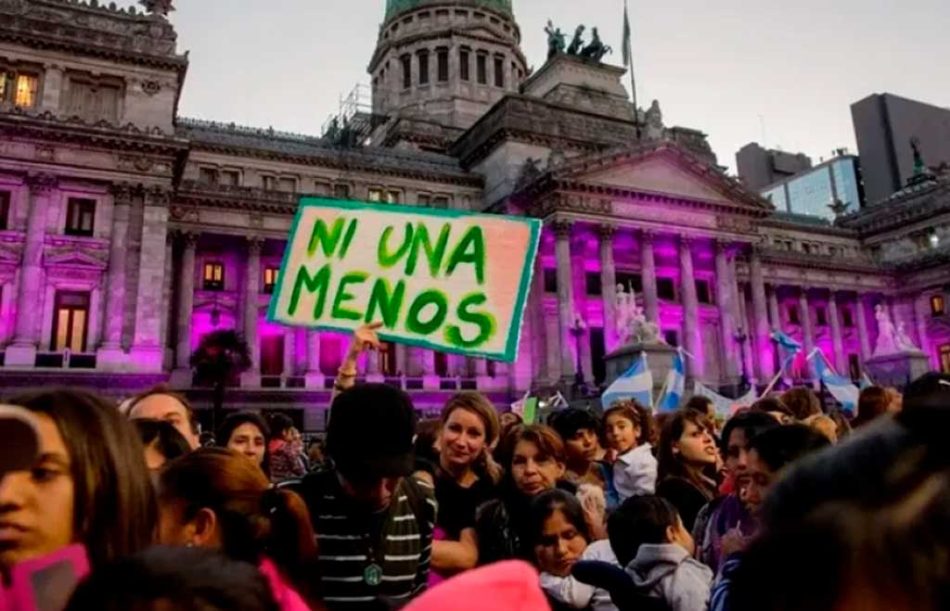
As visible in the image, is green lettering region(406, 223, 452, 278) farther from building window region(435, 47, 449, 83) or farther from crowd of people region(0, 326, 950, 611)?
building window region(435, 47, 449, 83)

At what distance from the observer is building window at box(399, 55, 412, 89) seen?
66488mm

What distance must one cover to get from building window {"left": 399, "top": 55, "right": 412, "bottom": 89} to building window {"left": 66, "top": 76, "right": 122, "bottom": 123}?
3665cm

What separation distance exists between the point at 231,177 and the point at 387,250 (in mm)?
38308

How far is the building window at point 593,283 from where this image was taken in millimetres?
43469

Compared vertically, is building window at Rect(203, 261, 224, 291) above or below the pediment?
below

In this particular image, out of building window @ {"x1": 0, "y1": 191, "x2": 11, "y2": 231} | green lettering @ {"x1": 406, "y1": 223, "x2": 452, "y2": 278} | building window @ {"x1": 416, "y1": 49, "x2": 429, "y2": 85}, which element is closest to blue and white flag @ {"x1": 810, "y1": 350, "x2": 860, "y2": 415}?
green lettering @ {"x1": 406, "y1": 223, "x2": 452, "y2": 278}

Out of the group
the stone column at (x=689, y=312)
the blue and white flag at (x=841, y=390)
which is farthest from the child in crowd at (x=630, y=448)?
the stone column at (x=689, y=312)

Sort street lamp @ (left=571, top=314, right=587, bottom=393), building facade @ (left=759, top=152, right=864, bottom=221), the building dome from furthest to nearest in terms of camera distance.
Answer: building facade @ (left=759, top=152, right=864, bottom=221), the building dome, street lamp @ (left=571, top=314, right=587, bottom=393)

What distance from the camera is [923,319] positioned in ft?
180

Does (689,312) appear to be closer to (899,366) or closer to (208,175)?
(899,366)

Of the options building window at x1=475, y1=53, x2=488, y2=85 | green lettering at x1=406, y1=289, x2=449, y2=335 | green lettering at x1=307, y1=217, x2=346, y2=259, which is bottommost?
green lettering at x1=406, y1=289, x2=449, y2=335

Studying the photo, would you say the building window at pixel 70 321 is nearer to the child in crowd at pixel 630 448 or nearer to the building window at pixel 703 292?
the child in crowd at pixel 630 448

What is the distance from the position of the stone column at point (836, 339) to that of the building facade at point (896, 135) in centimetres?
2322

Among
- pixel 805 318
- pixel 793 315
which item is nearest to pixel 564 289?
pixel 805 318
